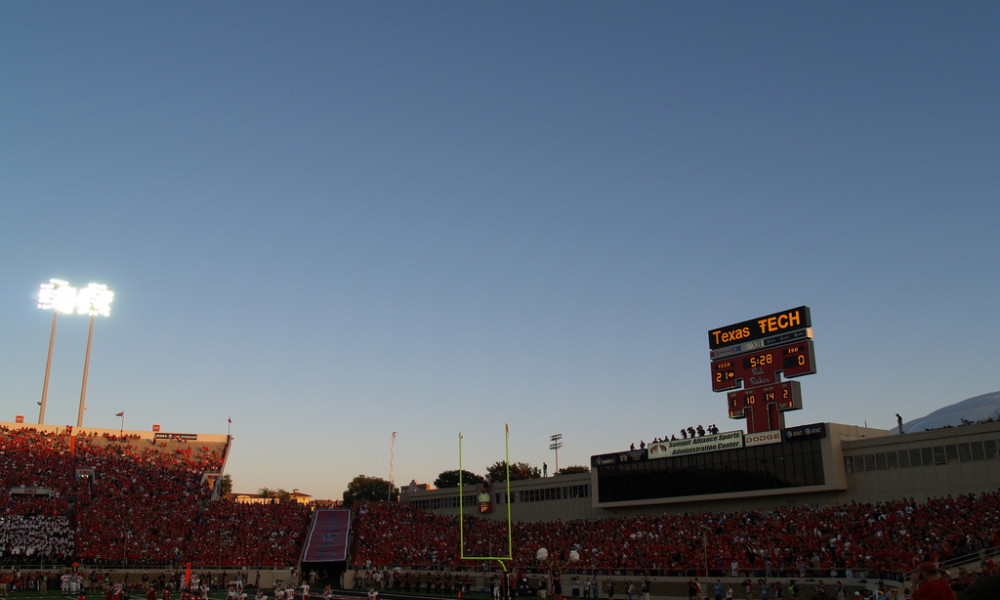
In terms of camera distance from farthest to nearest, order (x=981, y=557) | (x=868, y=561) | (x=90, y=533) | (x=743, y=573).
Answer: (x=90, y=533) → (x=743, y=573) → (x=868, y=561) → (x=981, y=557)

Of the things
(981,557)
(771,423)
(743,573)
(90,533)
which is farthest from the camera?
(90,533)

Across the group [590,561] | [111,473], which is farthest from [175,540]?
[590,561]

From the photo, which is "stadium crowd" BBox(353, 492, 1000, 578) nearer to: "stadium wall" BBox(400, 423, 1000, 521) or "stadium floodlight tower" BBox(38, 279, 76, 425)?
"stadium wall" BBox(400, 423, 1000, 521)

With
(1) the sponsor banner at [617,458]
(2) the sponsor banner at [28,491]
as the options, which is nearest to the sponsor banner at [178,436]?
(2) the sponsor banner at [28,491]

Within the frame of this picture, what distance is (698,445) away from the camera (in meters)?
55.7

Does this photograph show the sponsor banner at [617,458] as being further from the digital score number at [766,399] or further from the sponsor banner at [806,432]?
the sponsor banner at [806,432]

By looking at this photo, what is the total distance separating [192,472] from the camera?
73.2m

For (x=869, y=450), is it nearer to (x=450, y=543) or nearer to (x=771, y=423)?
→ (x=771, y=423)

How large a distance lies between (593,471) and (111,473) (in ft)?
132

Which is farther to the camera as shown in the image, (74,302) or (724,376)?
(74,302)

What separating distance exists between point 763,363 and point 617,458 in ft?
50.3

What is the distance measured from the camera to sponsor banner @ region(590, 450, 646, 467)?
59.7 metres

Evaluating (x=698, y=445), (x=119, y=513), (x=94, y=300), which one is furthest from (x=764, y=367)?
(x=94, y=300)

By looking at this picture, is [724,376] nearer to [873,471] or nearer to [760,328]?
[760,328]
